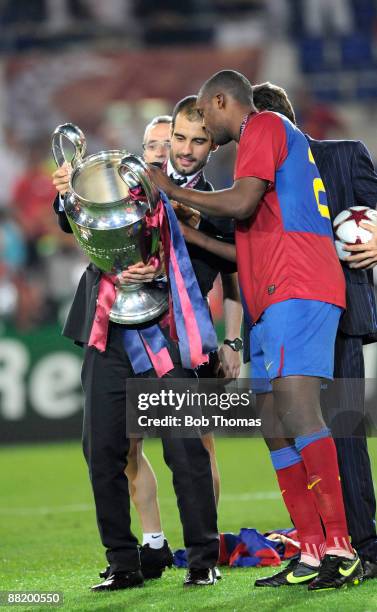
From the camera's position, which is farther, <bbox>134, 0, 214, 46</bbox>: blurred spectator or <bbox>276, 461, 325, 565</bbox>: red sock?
<bbox>134, 0, 214, 46</bbox>: blurred spectator

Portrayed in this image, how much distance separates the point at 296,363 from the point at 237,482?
16.1 feet

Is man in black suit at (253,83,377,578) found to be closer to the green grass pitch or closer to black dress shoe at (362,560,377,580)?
black dress shoe at (362,560,377,580)

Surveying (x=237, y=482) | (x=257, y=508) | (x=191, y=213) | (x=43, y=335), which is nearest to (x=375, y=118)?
(x=43, y=335)

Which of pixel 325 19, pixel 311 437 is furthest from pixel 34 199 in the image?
pixel 311 437

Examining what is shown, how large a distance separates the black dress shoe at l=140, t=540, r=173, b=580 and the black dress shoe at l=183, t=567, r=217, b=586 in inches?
14.2

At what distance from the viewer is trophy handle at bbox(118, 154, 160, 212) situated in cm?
423

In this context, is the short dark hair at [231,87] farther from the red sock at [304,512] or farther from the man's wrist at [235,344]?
the red sock at [304,512]

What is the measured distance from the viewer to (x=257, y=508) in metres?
7.53

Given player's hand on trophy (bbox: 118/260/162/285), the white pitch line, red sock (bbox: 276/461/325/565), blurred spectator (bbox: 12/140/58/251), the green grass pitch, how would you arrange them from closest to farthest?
the green grass pitch < red sock (bbox: 276/461/325/565) < player's hand on trophy (bbox: 118/260/162/285) < the white pitch line < blurred spectator (bbox: 12/140/58/251)

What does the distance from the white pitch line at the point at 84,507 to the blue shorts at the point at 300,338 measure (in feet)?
12.7

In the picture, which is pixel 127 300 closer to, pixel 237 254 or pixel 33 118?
pixel 237 254

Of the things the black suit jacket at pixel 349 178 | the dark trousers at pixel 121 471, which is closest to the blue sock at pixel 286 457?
the dark trousers at pixel 121 471

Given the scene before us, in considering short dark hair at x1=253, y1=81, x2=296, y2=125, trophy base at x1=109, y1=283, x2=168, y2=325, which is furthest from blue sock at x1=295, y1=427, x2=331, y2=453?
short dark hair at x1=253, y1=81, x2=296, y2=125

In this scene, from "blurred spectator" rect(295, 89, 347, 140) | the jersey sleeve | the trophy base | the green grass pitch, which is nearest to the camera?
the green grass pitch
